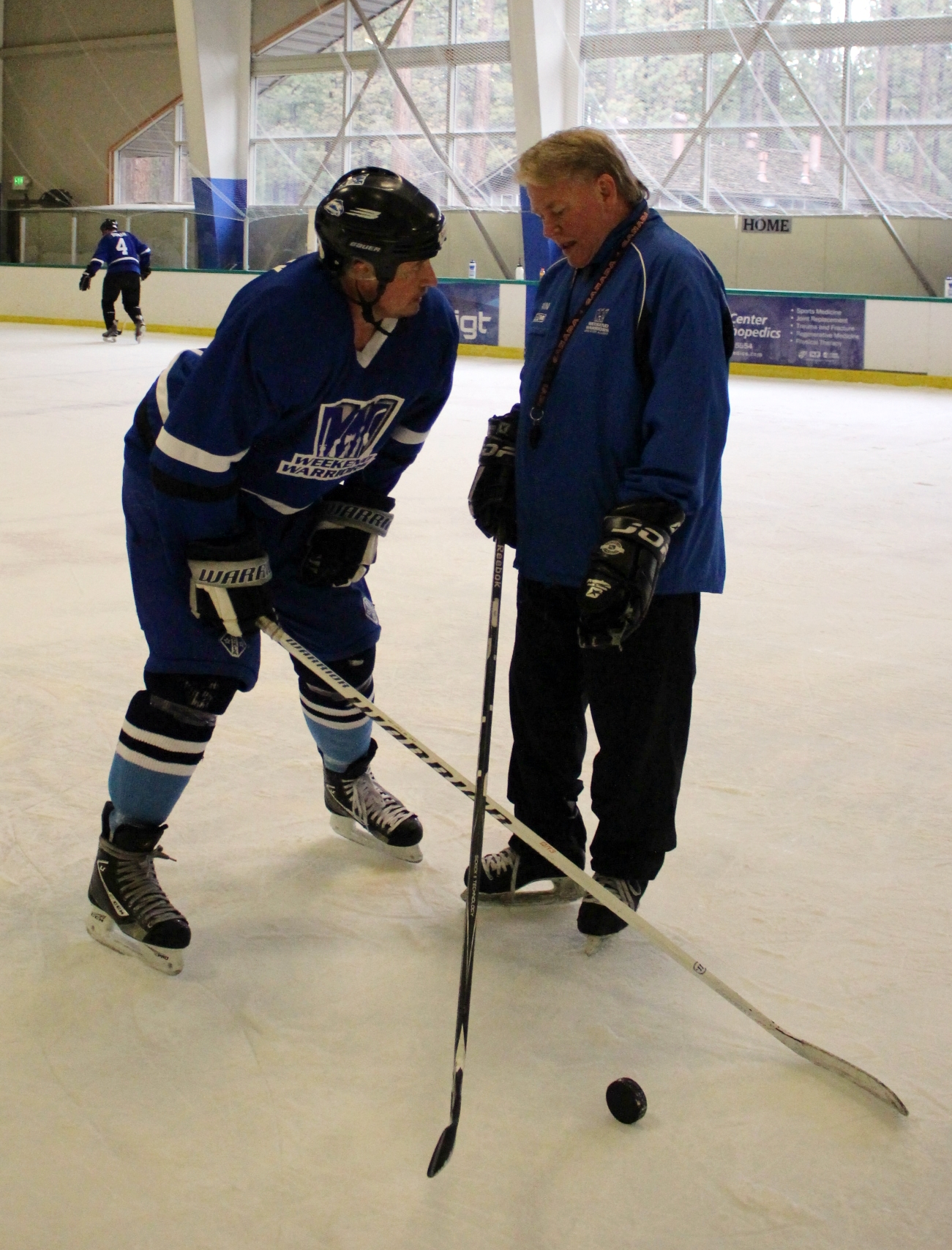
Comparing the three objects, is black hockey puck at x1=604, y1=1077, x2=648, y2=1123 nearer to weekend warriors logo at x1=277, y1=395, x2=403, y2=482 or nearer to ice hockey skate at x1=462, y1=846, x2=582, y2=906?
ice hockey skate at x1=462, y1=846, x2=582, y2=906

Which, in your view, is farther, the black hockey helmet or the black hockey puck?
the black hockey helmet

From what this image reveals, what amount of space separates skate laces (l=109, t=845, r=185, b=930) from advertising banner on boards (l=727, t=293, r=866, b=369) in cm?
1052

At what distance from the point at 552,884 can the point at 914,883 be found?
622 mm

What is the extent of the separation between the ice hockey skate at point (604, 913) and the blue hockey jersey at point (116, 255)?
12.3 metres

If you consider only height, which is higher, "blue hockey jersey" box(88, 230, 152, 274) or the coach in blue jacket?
"blue hockey jersey" box(88, 230, 152, 274)

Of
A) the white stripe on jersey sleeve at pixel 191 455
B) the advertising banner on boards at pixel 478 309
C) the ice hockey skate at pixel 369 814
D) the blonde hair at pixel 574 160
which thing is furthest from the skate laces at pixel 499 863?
the advertising banner on boards at pixel 478 309

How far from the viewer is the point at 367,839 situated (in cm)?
229

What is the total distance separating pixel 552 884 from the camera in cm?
216

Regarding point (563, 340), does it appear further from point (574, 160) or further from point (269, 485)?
point (269, 485)

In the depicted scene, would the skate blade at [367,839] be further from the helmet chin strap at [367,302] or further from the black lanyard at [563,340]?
the helmet chin strap at [367,302]

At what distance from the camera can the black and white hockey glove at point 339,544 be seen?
2.02 metres

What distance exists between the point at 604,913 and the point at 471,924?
0.35 meters

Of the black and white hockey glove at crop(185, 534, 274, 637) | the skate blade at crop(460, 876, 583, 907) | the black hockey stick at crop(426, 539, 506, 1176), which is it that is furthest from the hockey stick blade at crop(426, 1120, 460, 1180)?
the black and white hockey glove at crop(185, 534, 274, 637)

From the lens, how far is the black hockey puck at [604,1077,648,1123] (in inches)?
59.7
